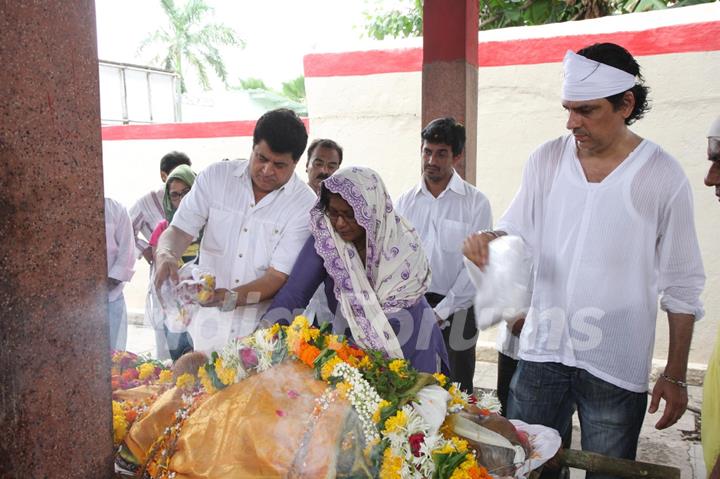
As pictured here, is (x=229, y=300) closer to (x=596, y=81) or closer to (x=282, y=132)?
(x=282, y=132)

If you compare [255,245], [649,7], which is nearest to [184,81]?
[649,7]

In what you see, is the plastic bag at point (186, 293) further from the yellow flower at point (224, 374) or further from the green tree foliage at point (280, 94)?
the green tree foliage at point (280, 94)

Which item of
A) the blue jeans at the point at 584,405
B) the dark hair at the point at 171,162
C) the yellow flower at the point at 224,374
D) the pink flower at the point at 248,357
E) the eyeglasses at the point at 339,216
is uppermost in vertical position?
the dark hair at the point at 171,162

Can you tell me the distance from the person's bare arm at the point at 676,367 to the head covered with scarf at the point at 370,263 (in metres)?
1.04

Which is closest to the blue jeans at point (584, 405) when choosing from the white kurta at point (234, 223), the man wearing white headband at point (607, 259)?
the man wearing white headband at point (607, 259)

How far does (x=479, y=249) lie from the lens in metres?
2.38

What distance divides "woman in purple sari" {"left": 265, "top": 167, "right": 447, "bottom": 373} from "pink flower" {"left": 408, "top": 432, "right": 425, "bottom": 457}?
0.61 meters

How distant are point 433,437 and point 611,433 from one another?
2.70 feet

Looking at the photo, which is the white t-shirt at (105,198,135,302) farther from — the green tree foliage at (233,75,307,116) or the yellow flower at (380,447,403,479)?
the green tree foliage at (233,75,307,116)

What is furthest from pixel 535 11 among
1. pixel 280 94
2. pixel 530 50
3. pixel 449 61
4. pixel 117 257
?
pixel 280 94

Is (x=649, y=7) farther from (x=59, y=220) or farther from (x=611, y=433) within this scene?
(x=59, y=220)

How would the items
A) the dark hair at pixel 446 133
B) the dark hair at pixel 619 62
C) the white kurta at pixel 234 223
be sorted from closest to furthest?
1. the dark hair at pixel 619 62
2. the white kurta at pixel 234 223
3. the dark hair at pixel 446 133

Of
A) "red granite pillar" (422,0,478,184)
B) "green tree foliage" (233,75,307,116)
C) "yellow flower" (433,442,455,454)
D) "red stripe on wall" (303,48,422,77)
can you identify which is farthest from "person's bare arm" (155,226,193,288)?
"green tree foliage" (233,75,307,116)

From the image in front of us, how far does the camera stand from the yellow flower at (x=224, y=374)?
2.23 metres
